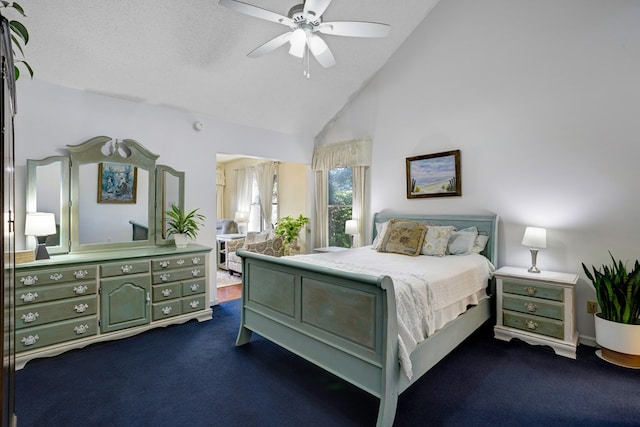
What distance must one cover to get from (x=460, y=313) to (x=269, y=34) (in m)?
3.37

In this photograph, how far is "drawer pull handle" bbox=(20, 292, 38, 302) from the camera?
264cm

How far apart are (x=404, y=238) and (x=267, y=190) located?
4.06 m

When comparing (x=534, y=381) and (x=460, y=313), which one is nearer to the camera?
(x=534, y=381)

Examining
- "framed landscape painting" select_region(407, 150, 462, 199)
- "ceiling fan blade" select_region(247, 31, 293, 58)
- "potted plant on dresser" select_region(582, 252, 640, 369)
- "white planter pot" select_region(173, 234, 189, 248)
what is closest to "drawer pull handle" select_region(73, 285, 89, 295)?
"white planter pot" select_region(173, 234, 189, 248)

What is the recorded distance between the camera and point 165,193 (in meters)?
3.88

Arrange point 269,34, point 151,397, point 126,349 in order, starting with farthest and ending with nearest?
point 269,34 < point 126,349 < point 151,397

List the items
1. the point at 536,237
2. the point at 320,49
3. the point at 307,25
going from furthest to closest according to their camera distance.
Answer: the point at 536,237, the point at 320,49, the point at 307,25

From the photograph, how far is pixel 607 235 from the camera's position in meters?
2.98

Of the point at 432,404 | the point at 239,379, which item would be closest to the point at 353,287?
the point at 432,404

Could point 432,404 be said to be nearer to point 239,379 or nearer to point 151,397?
point 239,379

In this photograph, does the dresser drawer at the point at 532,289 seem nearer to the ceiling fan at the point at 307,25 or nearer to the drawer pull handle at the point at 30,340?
the ceiling fan at the point at 307,25

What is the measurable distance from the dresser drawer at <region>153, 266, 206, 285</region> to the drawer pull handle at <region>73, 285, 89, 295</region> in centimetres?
60

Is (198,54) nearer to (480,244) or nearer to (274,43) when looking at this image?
(274,43)

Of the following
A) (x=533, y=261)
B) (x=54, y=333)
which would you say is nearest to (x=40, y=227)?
(x=54, y=333)
